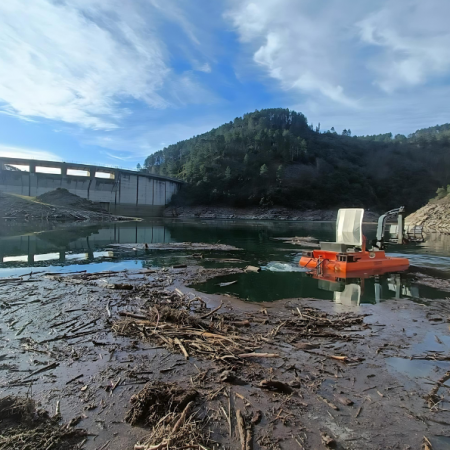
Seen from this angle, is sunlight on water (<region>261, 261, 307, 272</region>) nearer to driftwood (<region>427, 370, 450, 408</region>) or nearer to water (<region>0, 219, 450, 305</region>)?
water (<region>0, 219, 450, 305</region>)

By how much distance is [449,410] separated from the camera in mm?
5145

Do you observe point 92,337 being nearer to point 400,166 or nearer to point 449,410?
point 449,410

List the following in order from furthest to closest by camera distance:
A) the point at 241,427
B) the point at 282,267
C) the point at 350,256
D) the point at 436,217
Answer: the point at 436,217
the point at 282,267
the point at 350,256
the point at 241,427

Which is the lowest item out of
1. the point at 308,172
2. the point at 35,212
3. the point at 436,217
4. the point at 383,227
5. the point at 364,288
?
the point at 364,288

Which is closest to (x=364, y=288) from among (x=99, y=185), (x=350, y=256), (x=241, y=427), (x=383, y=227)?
(x=350, y=256)

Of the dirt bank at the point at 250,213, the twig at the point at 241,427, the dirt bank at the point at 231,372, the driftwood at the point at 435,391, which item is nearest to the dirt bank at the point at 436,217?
the dirt bank at the point at 250,213

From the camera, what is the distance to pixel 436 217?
57.1 meters

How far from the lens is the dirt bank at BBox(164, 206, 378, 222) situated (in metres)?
107

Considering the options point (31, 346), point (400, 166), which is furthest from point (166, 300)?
point (400, 166)

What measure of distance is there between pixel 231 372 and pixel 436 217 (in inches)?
2541

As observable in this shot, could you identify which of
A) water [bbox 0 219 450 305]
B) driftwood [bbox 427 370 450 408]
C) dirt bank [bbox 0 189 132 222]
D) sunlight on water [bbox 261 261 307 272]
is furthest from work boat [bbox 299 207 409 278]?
dirt bank [bbox 0 189 132 222]

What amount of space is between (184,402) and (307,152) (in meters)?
159

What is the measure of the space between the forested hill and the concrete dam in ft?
47.0

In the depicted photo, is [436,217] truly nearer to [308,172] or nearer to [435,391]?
[435,391]
